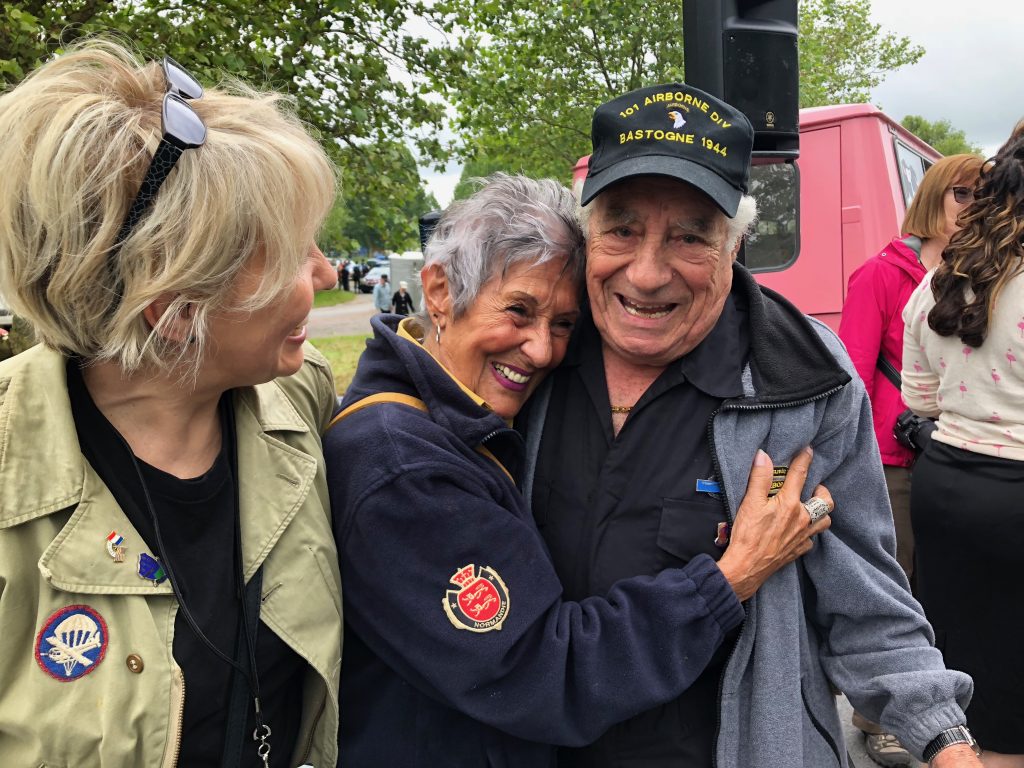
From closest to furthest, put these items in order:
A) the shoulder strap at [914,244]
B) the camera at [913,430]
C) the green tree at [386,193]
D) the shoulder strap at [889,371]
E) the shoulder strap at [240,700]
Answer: the shoulder strap at [240,700]
the camera at [913,430]
the shoulder strap at [889,371]
the shoulder strap at [914,244]
the green tree at [386,193]

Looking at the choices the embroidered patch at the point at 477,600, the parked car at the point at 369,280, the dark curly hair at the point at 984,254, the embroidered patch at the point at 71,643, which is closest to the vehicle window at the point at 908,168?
the dark curly hair at the point at 984,254

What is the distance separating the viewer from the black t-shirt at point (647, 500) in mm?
1661

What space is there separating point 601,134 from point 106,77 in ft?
3.35

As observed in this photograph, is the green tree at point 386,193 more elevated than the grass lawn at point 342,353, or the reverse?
the green tree at point 386,193

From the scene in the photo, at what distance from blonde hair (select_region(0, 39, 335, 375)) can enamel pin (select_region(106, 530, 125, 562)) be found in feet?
0.95

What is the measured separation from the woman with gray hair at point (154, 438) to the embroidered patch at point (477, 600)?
0.89ft

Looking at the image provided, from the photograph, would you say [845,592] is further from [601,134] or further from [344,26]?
[344,26]

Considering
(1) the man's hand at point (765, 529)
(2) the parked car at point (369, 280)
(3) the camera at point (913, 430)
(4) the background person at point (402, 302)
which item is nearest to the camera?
(1) the man's hand at point (765, 529)

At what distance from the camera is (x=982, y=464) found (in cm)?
258

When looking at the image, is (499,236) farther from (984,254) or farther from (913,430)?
(913,430)

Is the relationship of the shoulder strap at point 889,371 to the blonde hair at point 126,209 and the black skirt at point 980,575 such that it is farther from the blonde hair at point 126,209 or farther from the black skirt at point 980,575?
the blonde hair at point 126,209

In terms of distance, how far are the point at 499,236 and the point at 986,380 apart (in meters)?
1.81

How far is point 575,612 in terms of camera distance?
4.96 ft

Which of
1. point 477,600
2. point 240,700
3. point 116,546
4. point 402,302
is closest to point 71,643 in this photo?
point 116,546
